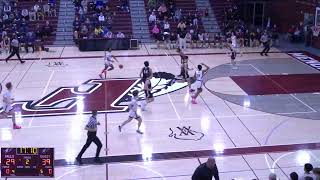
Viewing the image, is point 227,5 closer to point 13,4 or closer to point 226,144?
point 13,4

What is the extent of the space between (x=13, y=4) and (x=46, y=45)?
17.9 ft

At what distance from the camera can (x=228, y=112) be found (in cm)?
1809

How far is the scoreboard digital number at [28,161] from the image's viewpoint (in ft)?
34.6

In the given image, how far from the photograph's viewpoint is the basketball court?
1358 centimetres

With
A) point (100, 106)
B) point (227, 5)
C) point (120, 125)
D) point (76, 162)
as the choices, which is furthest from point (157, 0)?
point (76, 162)

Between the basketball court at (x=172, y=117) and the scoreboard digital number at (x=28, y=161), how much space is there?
6.90ft

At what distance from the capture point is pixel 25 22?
110ft

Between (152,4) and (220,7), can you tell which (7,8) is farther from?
(220,7)

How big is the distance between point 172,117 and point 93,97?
4004mm

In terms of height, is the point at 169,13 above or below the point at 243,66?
above

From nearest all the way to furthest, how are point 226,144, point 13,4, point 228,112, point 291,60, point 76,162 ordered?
point 76,162
point 226,144
point 228,112
point 291,60
point 13,4

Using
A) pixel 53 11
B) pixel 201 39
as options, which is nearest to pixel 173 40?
pixel 201 39

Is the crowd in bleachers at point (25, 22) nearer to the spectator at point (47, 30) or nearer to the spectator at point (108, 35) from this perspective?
the spectator at point (47, 30)

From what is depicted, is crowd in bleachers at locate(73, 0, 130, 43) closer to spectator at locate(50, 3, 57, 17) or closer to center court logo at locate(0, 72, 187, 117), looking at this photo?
spectator at locate(50, 3, 57, 17)
